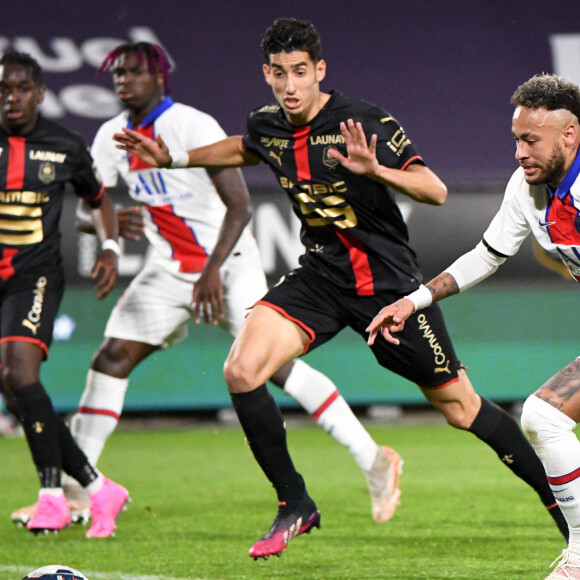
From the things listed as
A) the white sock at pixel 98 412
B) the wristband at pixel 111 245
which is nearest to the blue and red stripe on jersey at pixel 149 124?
the wristband at pixel 111 245

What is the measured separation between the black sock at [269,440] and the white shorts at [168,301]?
1.85 metres

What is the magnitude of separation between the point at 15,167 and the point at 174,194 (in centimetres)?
109

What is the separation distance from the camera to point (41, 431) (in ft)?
19.5

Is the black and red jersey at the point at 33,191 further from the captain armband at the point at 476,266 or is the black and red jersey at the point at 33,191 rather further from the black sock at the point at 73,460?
the captain armband at the point at 476,266

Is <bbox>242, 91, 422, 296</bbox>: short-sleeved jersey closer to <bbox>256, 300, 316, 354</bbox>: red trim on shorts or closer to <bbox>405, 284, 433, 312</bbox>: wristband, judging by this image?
<bbox>256, 300, 316, 354</bbox>: red trim on shorts

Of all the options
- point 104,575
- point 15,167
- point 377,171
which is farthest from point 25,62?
point 104,575

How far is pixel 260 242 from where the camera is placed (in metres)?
10.6

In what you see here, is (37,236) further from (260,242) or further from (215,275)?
(260,242)

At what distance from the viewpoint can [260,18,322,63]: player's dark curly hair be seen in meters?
5.05

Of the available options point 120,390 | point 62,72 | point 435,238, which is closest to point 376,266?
point 120,390

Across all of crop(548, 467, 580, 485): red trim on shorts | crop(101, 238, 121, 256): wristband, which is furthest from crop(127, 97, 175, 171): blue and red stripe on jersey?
crop(548, 467, 580, 485): red trim on shorts

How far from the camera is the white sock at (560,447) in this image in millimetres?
4199

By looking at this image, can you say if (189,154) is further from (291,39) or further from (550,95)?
(550,95)

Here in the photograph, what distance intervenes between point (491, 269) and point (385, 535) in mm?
1850
